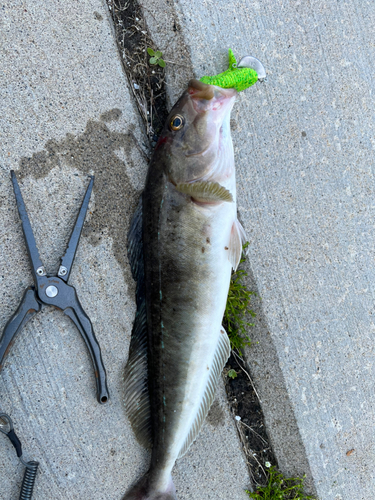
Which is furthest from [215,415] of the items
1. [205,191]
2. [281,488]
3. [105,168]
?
[105,168]

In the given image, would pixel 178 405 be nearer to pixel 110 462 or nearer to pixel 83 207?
pixel 110 462

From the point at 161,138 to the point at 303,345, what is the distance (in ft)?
5.53

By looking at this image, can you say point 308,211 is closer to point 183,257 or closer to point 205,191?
point 205,191

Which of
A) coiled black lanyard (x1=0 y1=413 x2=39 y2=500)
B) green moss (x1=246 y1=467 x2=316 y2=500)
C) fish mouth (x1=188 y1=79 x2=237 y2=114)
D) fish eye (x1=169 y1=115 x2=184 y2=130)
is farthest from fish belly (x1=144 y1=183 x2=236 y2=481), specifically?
green moss (x1=246 y1=467 x2=316 y2=500)

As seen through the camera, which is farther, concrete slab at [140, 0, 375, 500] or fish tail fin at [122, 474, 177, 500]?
concrete slab at [140, 0, 375, 500]

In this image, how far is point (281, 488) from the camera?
2793 millimetres

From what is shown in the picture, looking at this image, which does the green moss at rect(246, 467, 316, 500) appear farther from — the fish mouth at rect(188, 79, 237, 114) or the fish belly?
the fish mouth at rect(188, 79, 237, 114)

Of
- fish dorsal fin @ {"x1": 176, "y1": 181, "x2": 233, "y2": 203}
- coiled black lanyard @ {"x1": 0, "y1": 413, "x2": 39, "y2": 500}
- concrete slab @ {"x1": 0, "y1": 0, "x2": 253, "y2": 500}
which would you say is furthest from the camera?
concrete slab @ {"x1": 0, "y1": 0, "x2": 253, "y2": 500}

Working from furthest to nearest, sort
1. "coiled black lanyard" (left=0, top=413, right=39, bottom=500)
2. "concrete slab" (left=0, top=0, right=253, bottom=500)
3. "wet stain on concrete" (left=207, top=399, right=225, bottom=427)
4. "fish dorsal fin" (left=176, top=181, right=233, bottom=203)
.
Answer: "wet stain on concrete" (left=207, top=399, right=225, bottom=427), "concrete slab" (left=0, top=0, right=253, bottom=500), "coiled black lanyard" (left=0, top=413, right=39, bottom=500), "fish dorsal fin" (left=176, top=181, right=233, bottom=203)

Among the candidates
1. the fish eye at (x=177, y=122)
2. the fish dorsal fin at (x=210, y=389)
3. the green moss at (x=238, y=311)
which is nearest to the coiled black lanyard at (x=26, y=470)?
the fish dorsal fin at (x=210, y=389)

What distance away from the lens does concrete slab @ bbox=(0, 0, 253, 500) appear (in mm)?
2426

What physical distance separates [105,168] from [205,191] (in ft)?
2.43

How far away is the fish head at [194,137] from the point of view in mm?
2227

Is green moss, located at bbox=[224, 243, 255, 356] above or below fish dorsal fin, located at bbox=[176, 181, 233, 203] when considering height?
below
